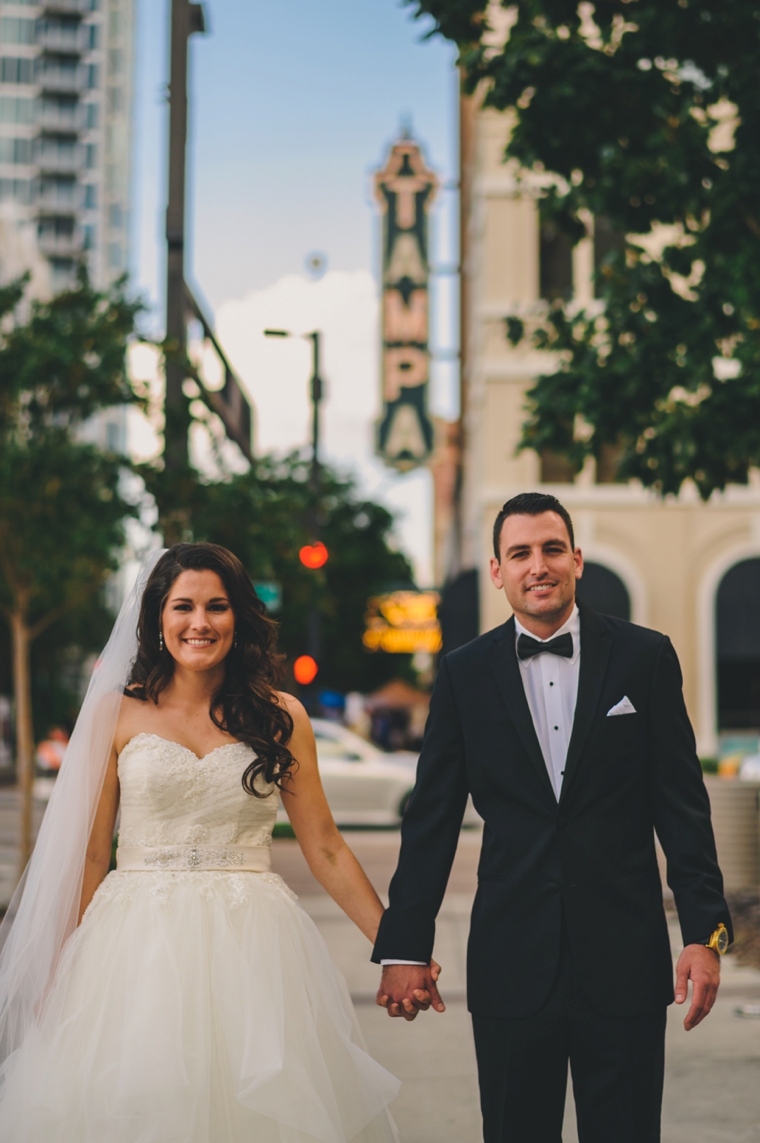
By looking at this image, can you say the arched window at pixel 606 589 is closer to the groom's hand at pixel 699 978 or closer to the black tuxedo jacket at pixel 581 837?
the black tuxedo jacket at pixel 581 837

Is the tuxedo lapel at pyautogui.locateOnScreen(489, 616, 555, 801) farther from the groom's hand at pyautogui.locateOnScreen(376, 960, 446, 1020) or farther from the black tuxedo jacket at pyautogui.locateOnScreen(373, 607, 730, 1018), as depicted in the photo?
the groom's hand at pyautogui.locateOnScreen(376, 960, 446, 1020)

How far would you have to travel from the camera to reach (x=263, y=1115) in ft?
10.6

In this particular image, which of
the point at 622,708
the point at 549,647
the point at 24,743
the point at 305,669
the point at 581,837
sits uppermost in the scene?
the point at 549,647

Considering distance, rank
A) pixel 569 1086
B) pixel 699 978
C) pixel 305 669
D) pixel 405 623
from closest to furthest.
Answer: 1. pixel 699 978
2. pixel 569 1086
3. pixel 305 669
4. pixel 405 623

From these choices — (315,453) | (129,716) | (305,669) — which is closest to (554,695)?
(129,716)

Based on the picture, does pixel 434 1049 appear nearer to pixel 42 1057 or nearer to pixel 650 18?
pixel 42 1057

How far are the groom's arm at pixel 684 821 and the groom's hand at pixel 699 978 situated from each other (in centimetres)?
4

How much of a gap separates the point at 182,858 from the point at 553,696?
1170 millimetres

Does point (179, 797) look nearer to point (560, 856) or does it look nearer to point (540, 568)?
point (560, 856)

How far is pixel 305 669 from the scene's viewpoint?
62.8 ft

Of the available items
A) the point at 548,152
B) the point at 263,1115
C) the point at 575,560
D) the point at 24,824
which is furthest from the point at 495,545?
the point at 24,824

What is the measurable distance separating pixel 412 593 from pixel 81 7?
247 ft

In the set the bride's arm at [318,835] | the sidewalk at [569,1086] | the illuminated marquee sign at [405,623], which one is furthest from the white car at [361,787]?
the illuminated marquee sign at [405,623]

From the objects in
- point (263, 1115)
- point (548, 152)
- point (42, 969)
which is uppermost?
point (548, 152)
